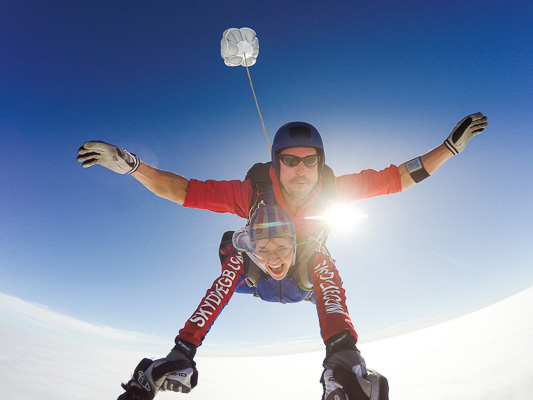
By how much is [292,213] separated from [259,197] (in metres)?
0.45

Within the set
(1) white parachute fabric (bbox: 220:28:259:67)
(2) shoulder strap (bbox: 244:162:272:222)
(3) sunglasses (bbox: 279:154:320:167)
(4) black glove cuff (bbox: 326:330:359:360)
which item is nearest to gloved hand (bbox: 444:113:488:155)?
(3) sunglasses (bbox: 279:154:320:167)

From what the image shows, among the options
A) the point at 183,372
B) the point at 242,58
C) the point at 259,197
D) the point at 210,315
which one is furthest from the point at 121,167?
the point at 242,58

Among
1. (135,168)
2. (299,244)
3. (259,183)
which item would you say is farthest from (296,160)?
(135,168)

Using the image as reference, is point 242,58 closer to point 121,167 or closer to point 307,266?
point 121,167

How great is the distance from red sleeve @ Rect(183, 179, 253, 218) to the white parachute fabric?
2.94m

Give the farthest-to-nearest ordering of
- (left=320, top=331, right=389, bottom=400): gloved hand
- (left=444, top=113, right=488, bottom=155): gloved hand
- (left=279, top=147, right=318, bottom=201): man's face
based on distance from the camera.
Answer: (left=444, top=113, right=488, bottom=155): gloved hand → (left=279, top=147, right=318, bottom=201): man's face → (left=320, top=331, right=389, bottom=400): gloved hand

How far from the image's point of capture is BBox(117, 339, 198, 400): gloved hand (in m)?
1.73

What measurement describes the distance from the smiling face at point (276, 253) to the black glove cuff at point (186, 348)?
81cm

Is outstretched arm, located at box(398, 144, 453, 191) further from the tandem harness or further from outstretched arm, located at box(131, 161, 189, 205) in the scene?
outstretched arm, located at box(131, 161, 189, 205)

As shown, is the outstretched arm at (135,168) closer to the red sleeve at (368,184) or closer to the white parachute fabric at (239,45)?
the red sleeve at (368,184)

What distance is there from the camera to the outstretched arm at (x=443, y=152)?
9.80 ft

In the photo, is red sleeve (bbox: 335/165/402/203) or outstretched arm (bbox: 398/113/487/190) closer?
outstretched arm (bbox: 398/113/487/190)

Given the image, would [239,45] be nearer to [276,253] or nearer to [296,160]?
[296,160]

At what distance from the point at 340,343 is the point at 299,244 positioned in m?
0.95
